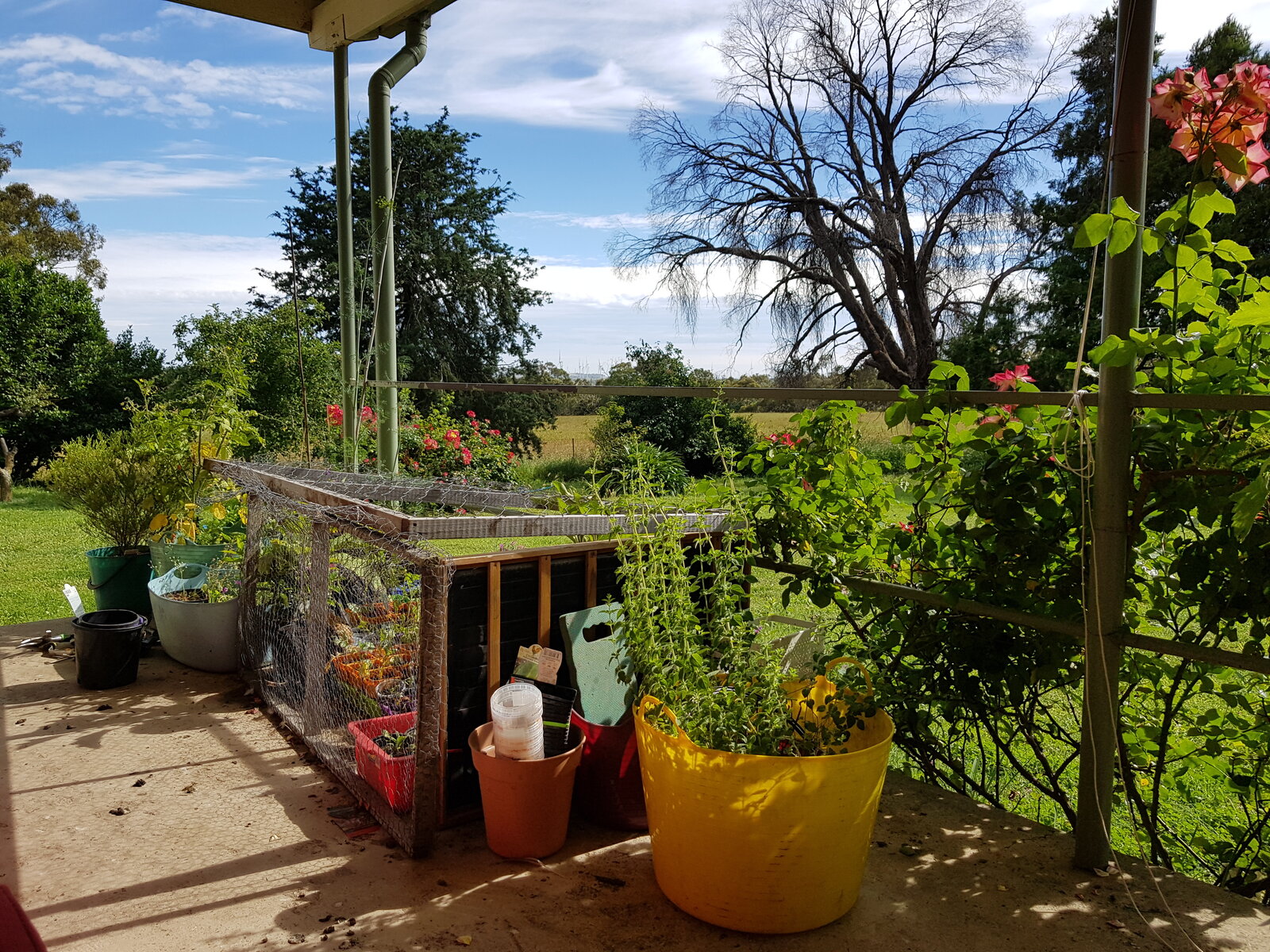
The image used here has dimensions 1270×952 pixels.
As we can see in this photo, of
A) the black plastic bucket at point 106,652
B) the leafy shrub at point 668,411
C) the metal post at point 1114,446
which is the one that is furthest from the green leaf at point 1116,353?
the leafy shrub at point 668,411

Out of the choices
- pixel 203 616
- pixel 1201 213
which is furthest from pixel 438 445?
pixel 1201 213

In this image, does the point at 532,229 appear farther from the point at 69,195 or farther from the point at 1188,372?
the point at 1188,372

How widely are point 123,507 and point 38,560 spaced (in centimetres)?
298

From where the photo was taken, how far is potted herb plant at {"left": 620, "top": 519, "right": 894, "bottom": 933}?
1837 mm

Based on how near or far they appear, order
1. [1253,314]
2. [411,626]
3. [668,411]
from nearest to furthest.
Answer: [1253,314], [411,626], [668,411]

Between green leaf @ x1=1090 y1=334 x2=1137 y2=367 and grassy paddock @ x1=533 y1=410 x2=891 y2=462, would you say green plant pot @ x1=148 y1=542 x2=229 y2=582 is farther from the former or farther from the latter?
grassy paddock @ x1=533 y1=410 x2=891 y2=462

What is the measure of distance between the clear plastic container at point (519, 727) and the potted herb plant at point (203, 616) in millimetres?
2095

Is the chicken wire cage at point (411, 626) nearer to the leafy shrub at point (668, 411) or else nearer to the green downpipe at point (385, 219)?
the green downpipe at point (385, 219)

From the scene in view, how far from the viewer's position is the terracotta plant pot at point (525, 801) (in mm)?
2197

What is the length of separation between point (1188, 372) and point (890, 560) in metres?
0.88

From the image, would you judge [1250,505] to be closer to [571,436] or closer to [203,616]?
[203,616]

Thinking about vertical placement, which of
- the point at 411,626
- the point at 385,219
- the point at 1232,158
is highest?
the point at 385,219

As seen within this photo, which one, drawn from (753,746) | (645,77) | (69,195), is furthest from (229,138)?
(753,746)

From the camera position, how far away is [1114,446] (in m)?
1.94
